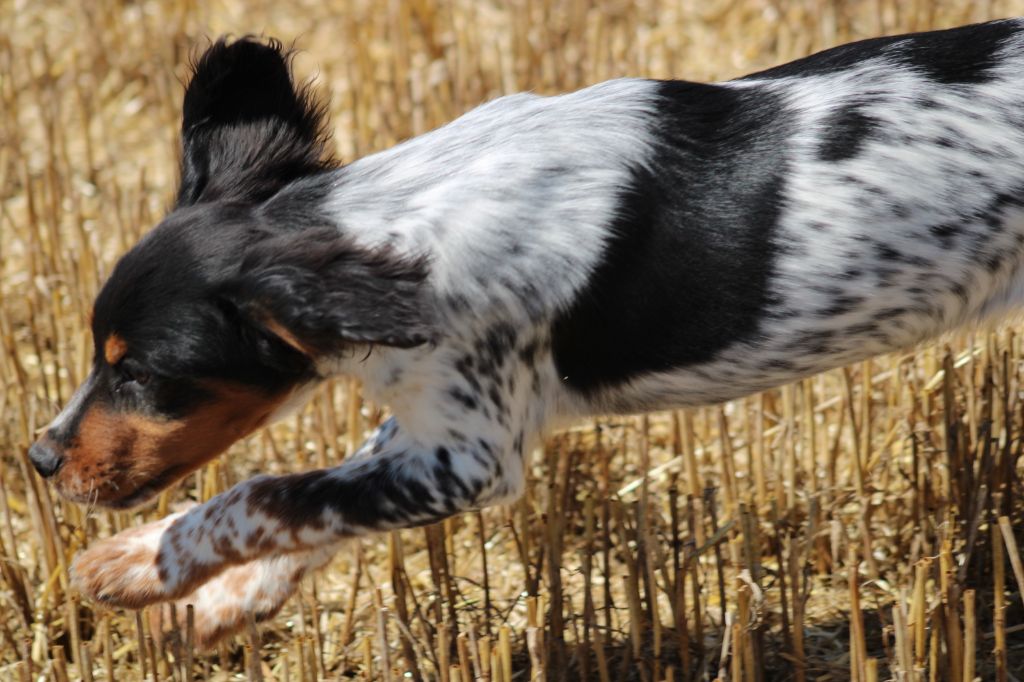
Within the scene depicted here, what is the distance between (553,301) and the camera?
319 cm

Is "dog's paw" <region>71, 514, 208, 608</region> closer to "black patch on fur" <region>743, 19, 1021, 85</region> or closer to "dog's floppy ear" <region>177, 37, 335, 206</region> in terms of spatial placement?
"dog's floppy ear" <region>177, 37, 335, 206</region>

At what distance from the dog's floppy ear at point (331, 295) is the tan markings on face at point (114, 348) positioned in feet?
0.90

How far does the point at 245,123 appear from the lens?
11.6ft

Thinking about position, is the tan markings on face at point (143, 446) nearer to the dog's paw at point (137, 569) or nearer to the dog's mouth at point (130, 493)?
the dog's mouth at point (130, 493)

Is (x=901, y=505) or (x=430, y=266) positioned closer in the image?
(x=430, y=266)

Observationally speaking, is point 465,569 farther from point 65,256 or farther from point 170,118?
point 170,118

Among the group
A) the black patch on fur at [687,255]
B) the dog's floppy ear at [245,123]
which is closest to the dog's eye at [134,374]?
the dog's floppy ear at [245,123]

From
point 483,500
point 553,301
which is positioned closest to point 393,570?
point 483,500

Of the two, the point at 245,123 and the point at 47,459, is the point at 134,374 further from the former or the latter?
the point at 245,123

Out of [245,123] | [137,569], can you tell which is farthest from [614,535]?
[245,123]

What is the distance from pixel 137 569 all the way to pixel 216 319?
0.67m

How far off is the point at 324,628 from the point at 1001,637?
1.85 metres

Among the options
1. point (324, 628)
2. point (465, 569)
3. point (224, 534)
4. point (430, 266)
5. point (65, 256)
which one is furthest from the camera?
point (65, 256)

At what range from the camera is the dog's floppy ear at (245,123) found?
348 centimetres
